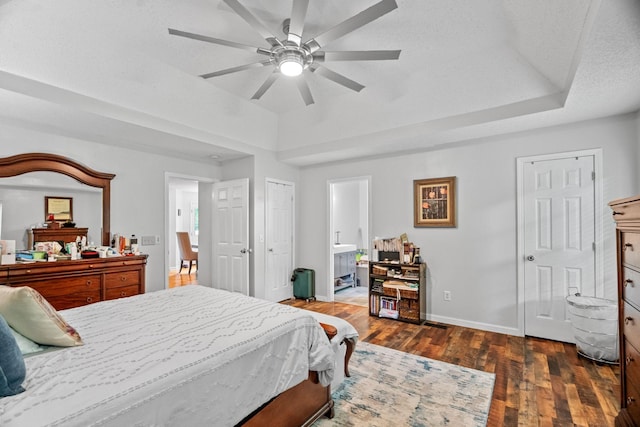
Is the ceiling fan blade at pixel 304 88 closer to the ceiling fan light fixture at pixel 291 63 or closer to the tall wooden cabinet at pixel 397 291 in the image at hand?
the ceiling fan light fixture at pixel 291 63

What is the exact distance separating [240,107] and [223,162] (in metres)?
1.28

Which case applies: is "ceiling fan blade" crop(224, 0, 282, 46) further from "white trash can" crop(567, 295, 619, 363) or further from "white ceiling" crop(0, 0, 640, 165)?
"white trash can" crop(567, 295, 619, 363)

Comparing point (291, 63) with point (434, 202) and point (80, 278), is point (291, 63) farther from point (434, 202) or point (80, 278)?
point (80, 278)

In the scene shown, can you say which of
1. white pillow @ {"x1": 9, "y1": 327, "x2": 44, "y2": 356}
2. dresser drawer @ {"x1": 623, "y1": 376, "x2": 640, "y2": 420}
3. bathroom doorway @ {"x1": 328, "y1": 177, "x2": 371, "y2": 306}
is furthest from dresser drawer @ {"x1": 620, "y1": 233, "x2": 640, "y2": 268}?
bathroom doorway @ {"x1": 328, "y1": 177, "x2": 371, "y2": 306}

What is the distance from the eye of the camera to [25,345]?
55.9 inches

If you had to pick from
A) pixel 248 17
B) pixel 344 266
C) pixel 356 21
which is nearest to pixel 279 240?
pixel 344 266

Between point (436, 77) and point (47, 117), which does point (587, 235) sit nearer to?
point (436, 77)

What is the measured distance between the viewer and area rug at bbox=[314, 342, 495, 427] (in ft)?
6.81

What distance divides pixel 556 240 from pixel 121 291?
5159 mm

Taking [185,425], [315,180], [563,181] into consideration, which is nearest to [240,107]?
[315,180]

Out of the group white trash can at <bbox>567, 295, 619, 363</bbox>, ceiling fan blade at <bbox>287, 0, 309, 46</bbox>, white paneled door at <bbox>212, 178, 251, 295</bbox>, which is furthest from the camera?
white paneled door at <bbox>212, 178, 251, 295</bbox>

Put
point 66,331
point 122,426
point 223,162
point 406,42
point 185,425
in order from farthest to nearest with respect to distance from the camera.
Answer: point 223,162 → point 406,42 → point 66,331 → point 185,425 → point 122,426

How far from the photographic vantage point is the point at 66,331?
151 cm

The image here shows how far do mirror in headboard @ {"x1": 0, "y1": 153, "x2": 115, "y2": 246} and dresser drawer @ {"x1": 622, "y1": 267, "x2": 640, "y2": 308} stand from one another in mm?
4970
